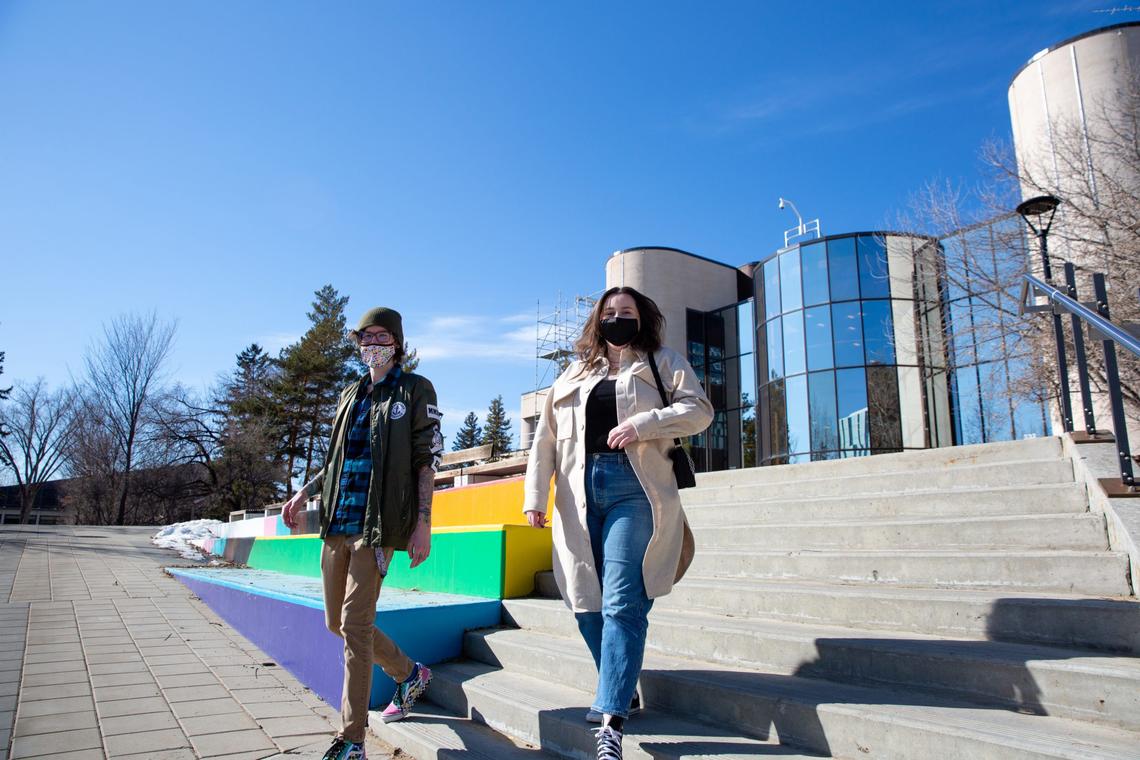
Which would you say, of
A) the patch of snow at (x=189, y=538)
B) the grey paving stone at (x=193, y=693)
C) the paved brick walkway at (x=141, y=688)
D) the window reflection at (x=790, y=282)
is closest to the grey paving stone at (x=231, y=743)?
the paved brick walkway at (x=141, y=688)

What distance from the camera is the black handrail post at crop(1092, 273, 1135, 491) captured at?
3.12 metres

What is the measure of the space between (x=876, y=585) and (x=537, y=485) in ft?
5.96

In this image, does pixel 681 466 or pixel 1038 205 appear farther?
pixel 1038 205

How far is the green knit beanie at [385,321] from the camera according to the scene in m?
3.31

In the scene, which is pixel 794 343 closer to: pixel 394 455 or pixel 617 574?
pixel 394 455

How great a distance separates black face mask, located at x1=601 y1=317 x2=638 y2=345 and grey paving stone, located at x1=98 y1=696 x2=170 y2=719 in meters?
3.17

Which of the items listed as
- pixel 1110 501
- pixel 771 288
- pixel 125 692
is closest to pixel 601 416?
pixel 1110 501

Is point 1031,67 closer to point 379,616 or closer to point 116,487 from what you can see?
point 379,616

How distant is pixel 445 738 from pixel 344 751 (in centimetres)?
45

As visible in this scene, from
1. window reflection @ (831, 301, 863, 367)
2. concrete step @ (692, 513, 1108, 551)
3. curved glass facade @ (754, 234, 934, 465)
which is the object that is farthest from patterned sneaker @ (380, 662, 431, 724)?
window reflection @ (831, 301, 863, 367)

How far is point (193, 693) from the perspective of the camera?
4012 millimetres

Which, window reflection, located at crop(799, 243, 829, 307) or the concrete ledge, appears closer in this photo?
the concrete ledge

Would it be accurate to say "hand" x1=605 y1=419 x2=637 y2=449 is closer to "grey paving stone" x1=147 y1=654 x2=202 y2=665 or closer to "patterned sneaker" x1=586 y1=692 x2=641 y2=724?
"patterned sneaker" x1=586 y1=692 x2=641 y2=724

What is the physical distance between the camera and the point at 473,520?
789 cm
